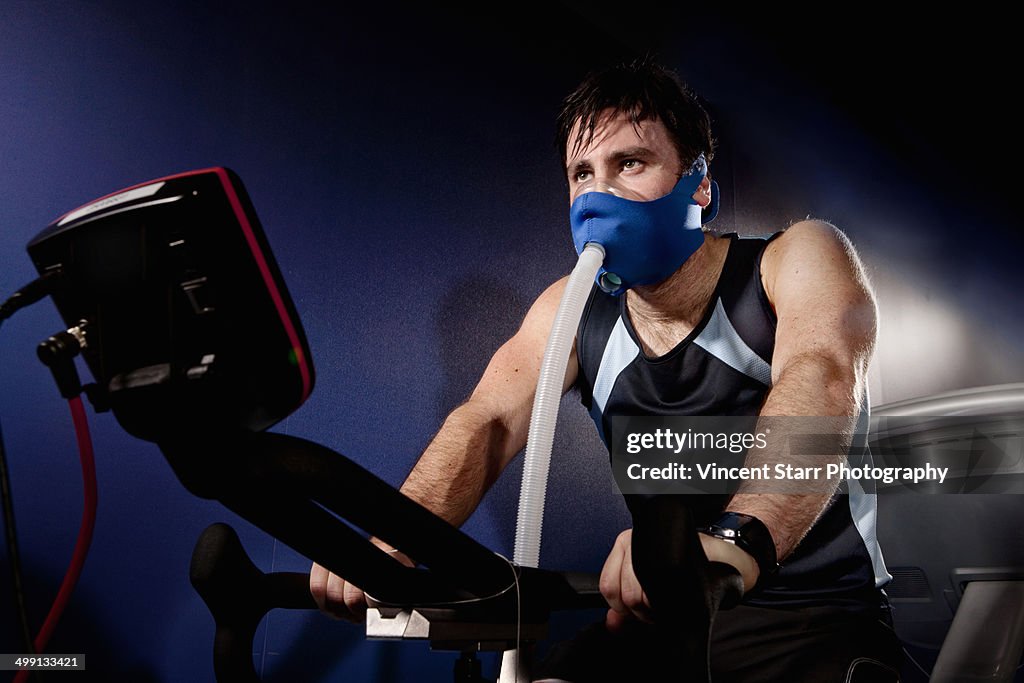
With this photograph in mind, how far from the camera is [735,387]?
1300 millimetres

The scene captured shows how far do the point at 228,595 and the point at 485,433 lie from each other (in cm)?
67

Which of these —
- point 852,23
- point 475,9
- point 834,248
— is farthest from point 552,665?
point 852,23

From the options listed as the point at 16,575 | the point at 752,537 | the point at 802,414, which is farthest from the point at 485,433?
the point at 16,575

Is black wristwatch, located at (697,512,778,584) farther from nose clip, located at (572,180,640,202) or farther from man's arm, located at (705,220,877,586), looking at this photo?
nose clip, located at (572,180,640,202)

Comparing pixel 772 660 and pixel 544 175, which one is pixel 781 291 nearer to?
pixel 772 660

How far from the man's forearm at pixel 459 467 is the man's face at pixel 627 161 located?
461mm

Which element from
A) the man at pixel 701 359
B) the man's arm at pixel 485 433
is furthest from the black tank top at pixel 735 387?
the man's arm at pixel 485 433

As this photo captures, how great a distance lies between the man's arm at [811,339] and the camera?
2.61ft

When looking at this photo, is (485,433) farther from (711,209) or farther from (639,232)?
(711,209)

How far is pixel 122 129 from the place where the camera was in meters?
1.35

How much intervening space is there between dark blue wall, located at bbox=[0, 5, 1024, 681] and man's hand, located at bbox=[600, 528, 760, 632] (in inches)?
37.3

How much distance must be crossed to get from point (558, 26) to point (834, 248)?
4.55ft

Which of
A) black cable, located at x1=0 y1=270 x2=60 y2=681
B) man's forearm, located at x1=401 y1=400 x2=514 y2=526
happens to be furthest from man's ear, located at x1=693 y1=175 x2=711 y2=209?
black cable, located at x1=0 y1=270 x2=60 y2=681

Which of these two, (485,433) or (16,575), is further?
(485,433)
